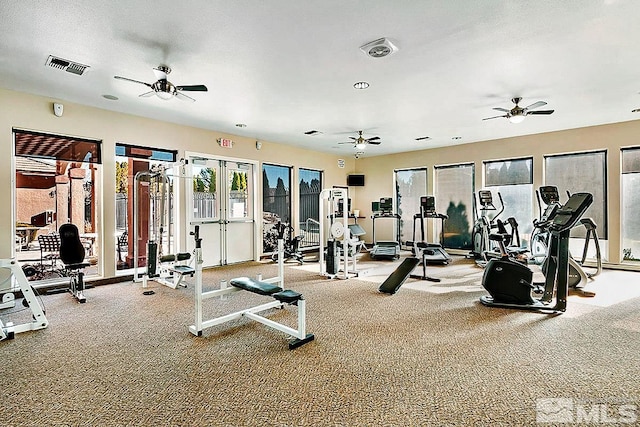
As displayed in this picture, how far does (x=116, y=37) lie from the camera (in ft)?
10.1

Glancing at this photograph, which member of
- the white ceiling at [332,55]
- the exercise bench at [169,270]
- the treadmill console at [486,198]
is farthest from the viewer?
the treadmill console at [486,198]

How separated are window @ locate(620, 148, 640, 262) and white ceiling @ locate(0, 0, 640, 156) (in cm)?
122

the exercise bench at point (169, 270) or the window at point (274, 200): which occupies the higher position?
the window at point (274, 200)

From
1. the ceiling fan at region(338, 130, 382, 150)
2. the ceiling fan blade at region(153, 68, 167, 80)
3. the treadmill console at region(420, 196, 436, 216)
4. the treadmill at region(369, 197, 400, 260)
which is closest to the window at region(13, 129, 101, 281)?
the ceiling fan blade at region(153, 68, 167, 80)

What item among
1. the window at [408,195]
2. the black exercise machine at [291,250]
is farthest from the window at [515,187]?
the black exercise machine at [291,250]

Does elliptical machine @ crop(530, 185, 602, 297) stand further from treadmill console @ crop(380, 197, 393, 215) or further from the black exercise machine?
the black exercise machine

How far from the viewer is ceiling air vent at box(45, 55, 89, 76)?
3.57 m

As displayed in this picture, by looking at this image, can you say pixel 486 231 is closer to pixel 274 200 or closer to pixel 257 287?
pixel 274 200

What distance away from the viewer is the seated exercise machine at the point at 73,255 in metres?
4.58

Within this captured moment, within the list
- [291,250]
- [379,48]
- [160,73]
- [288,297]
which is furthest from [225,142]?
[288,297]

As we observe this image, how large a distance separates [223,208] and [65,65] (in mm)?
3748

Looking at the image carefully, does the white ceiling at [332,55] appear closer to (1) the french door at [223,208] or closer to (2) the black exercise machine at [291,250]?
(1) the french door at [223,208]

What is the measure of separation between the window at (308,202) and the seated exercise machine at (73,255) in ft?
16.3

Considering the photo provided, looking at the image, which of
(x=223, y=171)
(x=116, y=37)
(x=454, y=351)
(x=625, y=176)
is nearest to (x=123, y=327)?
(x=116, y=37)
